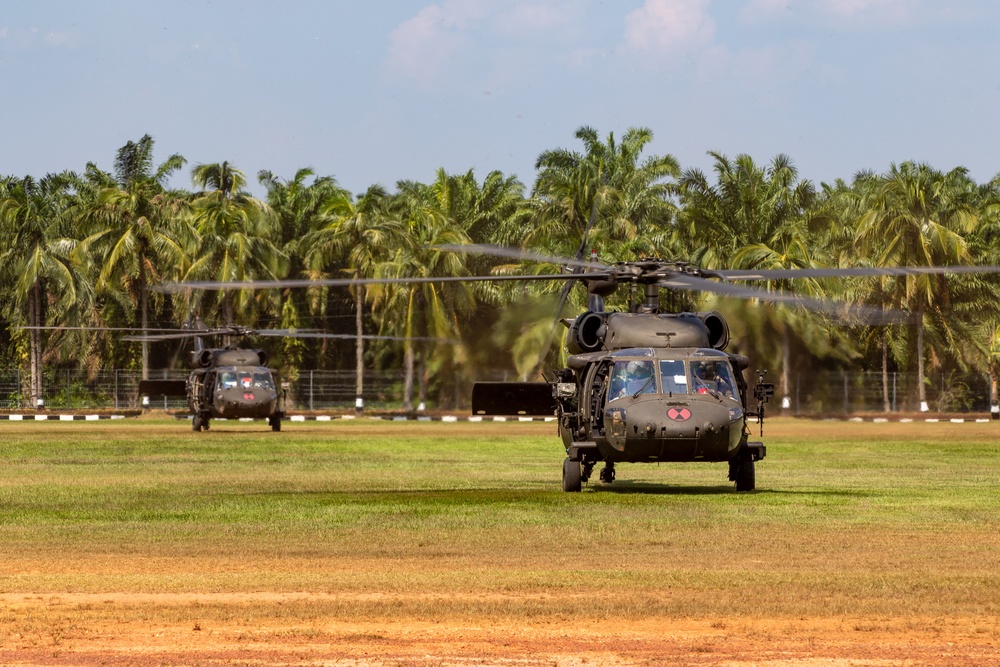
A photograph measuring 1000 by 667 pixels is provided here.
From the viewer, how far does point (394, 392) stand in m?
81.2

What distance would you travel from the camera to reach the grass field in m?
9.73

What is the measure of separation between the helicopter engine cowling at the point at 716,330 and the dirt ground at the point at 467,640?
13516 mm

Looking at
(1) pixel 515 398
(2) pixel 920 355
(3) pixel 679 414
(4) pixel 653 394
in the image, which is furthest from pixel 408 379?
(3) pixel 679 414

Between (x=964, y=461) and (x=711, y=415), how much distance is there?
13.6m

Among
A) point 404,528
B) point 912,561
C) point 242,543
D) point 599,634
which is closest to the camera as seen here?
point 599,634

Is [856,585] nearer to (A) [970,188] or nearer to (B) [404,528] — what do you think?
(B) [404,528]

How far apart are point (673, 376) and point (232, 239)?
176 ft

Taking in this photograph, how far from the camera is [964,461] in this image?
3344 centimetres

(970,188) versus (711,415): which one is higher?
→ (970,188)

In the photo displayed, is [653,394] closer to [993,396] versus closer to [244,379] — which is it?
[244,379]

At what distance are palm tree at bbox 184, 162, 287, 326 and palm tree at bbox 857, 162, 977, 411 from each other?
2665cm

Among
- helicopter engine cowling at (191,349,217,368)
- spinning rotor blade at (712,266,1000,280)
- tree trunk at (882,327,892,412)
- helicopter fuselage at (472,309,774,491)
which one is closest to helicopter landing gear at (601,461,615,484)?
helicopter fuselage at (472,309,774,491)

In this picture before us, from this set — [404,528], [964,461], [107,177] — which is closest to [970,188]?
[107,177]

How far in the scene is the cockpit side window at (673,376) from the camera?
22.1 m
